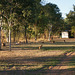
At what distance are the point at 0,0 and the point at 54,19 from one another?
27.4m

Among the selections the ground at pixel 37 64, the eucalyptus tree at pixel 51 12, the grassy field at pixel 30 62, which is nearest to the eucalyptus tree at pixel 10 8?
the grassy field at pixel 30 62

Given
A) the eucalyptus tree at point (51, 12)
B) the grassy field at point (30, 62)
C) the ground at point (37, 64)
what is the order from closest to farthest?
the ground at point (37, 64), the grassy field at point (30, 62), the eucalyptus tree at point (51, 12)

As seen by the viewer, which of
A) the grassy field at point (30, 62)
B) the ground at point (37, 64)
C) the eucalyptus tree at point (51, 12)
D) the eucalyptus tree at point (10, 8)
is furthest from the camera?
the eucalyptus tree at point (51, 12)

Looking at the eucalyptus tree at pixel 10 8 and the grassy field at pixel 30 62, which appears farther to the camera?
the eucalyptus tree at pixel 10 8

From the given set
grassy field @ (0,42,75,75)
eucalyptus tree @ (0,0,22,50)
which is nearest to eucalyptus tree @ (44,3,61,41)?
eucalyptus tree @ (0,0,22,50)

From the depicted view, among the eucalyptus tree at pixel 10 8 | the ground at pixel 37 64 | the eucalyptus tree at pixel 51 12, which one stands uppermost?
the eucalyptus tree at pixel 51 12

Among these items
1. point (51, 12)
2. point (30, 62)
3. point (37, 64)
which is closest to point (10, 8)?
point (30, 62)

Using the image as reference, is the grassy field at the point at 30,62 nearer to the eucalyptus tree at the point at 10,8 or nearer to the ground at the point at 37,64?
the ground at the point at 37,64

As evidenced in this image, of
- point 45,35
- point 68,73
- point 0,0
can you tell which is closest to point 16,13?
point 0,0

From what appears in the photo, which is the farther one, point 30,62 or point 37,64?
point 30,62

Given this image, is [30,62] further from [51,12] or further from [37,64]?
[51,12]

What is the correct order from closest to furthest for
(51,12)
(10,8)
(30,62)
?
(30,62) < (10,8) < (51,12)

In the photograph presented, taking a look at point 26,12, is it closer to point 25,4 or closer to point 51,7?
point 25,4

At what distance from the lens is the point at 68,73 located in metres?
8.10
